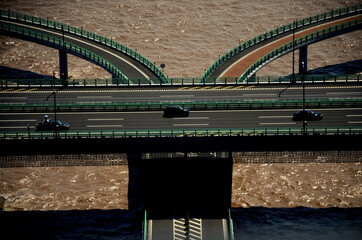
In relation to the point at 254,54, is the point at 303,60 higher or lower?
lower

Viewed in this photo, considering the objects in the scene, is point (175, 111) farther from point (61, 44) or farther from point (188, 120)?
point (61, 44)

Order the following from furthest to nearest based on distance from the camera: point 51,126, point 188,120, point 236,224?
point 188,120 → point 51,126 → point 236,224

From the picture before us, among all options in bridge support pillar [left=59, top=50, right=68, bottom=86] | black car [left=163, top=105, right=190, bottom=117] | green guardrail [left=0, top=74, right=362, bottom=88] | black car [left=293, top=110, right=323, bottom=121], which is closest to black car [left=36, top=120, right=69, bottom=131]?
black car [left=163, top=105, right=190, bottom=117]

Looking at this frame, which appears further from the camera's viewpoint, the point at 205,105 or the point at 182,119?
the point at 205,105

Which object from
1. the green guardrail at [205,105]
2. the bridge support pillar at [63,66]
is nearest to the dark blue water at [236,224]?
the green guardrail at [205,105]

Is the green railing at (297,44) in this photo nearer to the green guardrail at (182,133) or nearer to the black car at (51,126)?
the green guardrail at (182,133)

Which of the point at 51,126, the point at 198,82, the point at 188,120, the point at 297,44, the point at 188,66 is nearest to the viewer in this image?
the point at 51,126

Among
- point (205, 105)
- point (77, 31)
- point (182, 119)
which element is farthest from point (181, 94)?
point (77, 31)

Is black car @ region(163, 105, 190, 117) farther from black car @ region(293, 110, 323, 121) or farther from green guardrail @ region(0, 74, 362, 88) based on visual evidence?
black car @ region(293, 110, 323, 121)

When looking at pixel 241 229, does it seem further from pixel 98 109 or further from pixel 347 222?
pixel 98 109

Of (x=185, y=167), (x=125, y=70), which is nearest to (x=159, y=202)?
(x=185, y=167)

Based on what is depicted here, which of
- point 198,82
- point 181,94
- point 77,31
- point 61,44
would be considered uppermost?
point 77,31
